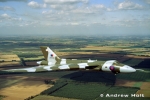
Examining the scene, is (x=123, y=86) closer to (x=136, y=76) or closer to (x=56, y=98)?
(x=136, y=76)

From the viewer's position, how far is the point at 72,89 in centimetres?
7869

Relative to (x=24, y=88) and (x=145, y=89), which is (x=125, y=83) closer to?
(x=145, y=89)

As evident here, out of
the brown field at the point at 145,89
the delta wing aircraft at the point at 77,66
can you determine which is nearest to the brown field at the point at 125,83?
the brown field at the point at 145,89

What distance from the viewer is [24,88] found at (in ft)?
267

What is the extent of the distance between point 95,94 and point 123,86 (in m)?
17.7

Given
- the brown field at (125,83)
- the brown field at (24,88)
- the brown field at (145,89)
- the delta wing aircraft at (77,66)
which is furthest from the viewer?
the brown field at (125,83)

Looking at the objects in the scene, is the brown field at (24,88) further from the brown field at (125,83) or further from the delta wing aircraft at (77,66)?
the brown field at (125,83)

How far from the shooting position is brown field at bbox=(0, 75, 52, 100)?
72.0m

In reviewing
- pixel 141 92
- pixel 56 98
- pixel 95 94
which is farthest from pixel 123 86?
pixel 56 98

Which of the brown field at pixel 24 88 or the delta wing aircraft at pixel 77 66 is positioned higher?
the delta wing aircraft at pixel 77 66

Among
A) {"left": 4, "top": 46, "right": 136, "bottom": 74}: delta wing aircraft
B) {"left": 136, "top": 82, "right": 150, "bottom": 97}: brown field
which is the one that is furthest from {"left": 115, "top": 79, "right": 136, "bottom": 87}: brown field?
{"left": 4, "top": 46, "right": 136, "bottom": 74}: delta wing aircraft

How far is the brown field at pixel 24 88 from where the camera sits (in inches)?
2835

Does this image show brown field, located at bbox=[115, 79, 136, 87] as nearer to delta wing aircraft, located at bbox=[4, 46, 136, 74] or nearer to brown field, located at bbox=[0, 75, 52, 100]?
brown field, located at bbox=[0, 75, 52, 100]

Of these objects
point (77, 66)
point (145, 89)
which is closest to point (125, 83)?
point (145, 89)
